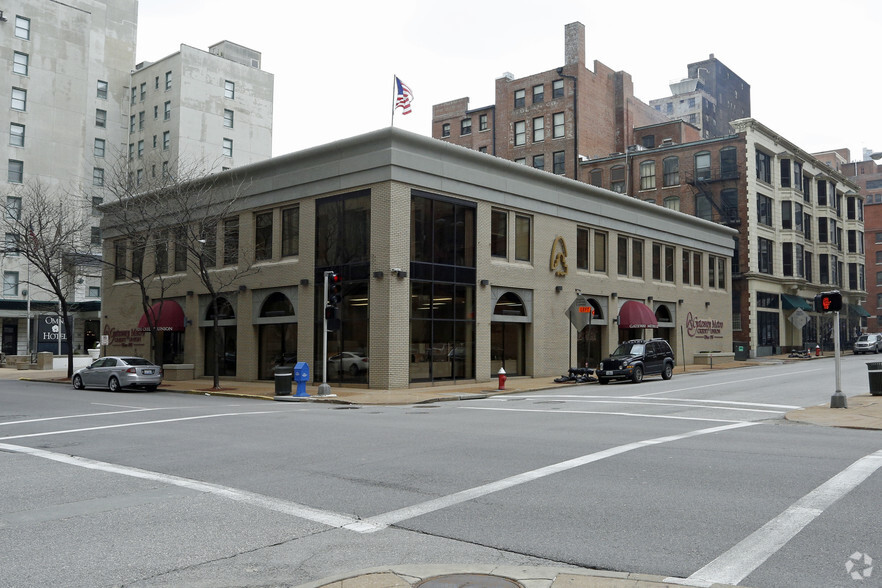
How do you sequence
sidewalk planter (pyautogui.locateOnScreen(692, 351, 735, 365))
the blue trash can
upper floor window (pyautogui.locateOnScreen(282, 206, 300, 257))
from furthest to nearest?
sidewalk planter (pyautogui.locateOnScreen(692, 351, 735, 365)), upper floor window (pyautogui.locateOnScreen(282, 206, 300, 257)), the blue trash can

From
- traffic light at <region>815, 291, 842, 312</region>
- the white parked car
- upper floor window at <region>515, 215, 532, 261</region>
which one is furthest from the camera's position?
upper floor window at <region>515, 215, 532, 261</region>

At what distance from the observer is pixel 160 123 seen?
223 feet

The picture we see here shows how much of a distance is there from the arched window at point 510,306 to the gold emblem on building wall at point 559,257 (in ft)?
8.85

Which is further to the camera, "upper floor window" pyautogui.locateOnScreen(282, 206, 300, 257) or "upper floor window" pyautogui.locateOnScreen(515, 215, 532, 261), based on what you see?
"upper floor window" pyautogui.locateOnScreen(515, 215, 532, 261)

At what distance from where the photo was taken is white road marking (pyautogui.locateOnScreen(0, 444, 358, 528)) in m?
7.25

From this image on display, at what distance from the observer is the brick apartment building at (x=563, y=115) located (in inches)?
2377

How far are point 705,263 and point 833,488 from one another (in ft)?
134

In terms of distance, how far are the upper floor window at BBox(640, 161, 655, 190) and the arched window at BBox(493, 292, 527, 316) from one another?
3087 centimetres

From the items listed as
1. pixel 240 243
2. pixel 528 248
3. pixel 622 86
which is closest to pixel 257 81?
pixel 622 86

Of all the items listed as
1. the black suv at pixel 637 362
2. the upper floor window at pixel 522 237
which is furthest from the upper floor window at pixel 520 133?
the black suv at pixel 637 362

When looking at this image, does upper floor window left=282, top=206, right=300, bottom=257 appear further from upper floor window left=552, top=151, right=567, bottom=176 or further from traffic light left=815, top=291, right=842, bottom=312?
upper floor window left=552, top=151, right=567, bottom=176

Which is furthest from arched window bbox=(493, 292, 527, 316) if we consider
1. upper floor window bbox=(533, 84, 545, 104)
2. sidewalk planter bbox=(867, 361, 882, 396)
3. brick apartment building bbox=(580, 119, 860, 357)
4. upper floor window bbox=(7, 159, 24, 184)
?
upper floor window bbox=(7, 159, 24, 184)

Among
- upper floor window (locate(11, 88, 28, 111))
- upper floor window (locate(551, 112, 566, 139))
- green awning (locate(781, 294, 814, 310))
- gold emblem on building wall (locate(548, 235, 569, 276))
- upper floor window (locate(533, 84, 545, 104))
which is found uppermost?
upper floor window (locate(533, 84, 545, 104))

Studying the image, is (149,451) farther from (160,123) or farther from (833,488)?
(160,123)
